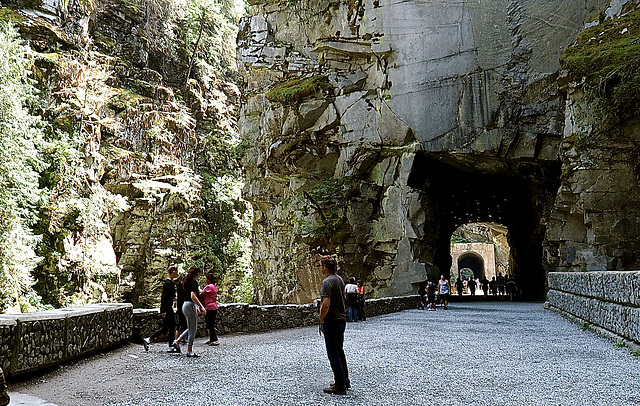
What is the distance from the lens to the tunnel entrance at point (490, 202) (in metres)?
22.6

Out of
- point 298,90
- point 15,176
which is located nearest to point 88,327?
point 15,176

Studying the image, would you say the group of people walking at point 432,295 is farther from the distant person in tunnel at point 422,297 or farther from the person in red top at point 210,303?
the person in red top at point 210,303

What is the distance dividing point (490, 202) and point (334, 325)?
26.9 metres

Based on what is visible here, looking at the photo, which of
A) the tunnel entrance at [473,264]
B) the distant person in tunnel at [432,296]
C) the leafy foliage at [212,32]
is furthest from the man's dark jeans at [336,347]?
the tunnel entrance at [473,264]

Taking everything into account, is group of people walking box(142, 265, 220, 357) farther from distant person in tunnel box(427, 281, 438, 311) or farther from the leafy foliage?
the leafy foliage

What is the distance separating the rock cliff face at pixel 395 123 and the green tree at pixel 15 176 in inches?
392

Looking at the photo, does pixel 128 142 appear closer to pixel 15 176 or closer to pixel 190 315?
pixel 15 176

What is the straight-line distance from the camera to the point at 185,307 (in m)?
8.39

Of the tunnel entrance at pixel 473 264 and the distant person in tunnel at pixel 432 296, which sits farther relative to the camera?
the tunnel entrance at pixel 473 264

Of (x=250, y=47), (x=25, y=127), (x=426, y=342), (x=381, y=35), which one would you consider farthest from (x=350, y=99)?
(x=426, y=342)

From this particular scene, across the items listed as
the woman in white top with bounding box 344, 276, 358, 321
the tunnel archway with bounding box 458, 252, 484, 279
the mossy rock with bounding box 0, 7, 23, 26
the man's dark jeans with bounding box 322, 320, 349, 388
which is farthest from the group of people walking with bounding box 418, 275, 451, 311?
the tunnel archway with bounding box 458, 252, 484, 279

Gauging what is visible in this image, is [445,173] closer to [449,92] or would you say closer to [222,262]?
[449,92]

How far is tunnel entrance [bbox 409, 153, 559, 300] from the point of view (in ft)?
74.3

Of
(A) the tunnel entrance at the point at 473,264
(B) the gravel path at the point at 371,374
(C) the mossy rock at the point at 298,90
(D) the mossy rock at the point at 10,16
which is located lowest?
(B) the gravel path at the point at 371,374
